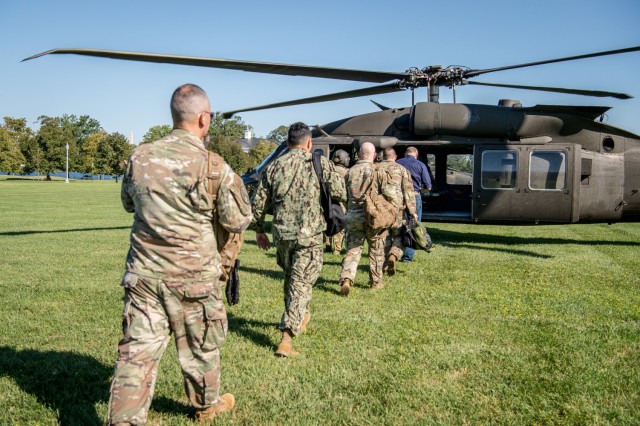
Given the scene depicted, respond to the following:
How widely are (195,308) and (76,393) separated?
57.4 inches

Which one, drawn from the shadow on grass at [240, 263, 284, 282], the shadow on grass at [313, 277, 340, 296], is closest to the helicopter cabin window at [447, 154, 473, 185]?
the shadow on grass at [240, 263, 284, 282]

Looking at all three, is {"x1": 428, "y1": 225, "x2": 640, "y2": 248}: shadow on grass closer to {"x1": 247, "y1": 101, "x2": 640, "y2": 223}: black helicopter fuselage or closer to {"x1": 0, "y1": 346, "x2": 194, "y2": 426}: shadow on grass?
{"x1": 247, "y1": 101, "x2": 640, "y2": 223}: black helicopter fuselage

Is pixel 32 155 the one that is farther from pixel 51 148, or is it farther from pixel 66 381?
pixel 66 381

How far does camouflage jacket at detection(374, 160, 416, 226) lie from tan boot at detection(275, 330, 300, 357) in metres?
3.00

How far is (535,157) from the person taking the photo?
11.0 m

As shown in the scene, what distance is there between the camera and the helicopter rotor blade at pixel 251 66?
687 cm

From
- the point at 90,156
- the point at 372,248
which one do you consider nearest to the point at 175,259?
the point at 372,248

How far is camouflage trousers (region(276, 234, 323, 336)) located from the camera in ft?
16.2

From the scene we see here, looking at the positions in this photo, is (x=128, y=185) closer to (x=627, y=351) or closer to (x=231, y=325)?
(x=231, y=325)

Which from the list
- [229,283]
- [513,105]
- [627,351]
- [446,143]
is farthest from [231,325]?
[513,105]

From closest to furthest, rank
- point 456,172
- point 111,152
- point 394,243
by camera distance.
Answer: point 394,243
point 456,172
point 111,152

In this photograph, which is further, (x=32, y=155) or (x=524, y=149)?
(x=32, y=155)

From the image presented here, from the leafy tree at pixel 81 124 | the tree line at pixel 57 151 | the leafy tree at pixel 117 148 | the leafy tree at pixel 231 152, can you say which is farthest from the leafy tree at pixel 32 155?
the leafy tree at pixel 81 124

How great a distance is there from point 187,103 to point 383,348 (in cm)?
292
